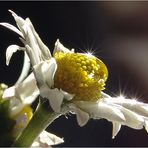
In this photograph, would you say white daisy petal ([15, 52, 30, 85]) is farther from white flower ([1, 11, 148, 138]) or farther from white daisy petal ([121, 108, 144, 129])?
white daisy petal ([121, 108, 144, 129])

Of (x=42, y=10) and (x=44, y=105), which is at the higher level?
(x=44, y=105)

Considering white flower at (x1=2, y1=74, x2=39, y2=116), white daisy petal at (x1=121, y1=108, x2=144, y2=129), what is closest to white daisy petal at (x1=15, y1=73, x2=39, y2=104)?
white flower at (x1=2, y1=74, x2=39, y2=116)

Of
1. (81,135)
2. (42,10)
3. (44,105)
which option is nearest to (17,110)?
(44,105)

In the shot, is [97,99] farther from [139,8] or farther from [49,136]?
[139,8]

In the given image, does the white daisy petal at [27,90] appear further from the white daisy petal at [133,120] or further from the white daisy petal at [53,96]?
the white daisy petal at [133,120]

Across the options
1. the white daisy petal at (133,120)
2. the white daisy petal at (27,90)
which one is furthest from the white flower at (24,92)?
the white daisy petal at (133,120)
